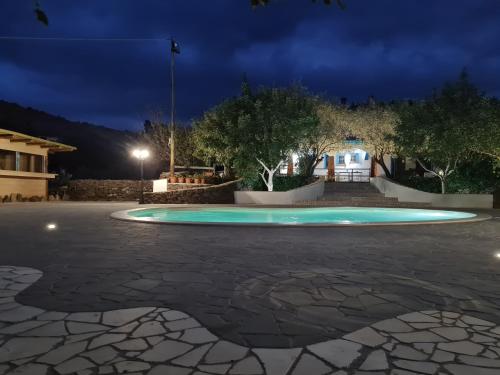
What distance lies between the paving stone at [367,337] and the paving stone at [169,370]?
1384mm

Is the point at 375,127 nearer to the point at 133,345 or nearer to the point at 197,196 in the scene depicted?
the point at 197,196

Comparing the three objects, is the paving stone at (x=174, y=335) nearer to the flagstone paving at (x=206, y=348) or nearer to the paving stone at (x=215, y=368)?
the flagstone paving at (x=206, y=348)

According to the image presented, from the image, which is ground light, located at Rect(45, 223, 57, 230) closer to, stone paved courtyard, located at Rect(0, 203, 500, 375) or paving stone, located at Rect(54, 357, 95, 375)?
stone paved courtyard, located at Rect(0, 203, 500, 375)

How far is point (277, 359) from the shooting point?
3104mm

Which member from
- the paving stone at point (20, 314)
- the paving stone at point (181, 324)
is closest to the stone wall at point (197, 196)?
the paving stone at point (20, 314)

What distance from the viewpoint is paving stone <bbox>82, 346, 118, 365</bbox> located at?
306cm

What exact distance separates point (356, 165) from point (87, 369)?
40.7 metres

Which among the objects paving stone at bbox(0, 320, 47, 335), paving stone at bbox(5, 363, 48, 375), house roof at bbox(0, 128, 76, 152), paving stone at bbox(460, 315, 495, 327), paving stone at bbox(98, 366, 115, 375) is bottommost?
paving stone at bbox(5, 363, 48, 375)

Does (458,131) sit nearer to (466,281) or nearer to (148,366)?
(466,281)

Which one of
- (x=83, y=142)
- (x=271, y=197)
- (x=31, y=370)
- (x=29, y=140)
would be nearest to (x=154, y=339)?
(x=31, y=370)

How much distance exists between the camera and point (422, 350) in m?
3.28

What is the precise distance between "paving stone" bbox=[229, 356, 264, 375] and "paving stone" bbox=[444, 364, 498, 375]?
1.31 m

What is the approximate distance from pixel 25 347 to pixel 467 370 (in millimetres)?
3244

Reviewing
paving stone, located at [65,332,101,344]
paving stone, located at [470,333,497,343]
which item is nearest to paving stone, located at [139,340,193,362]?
paving stone, located at [65,332,101,344]
